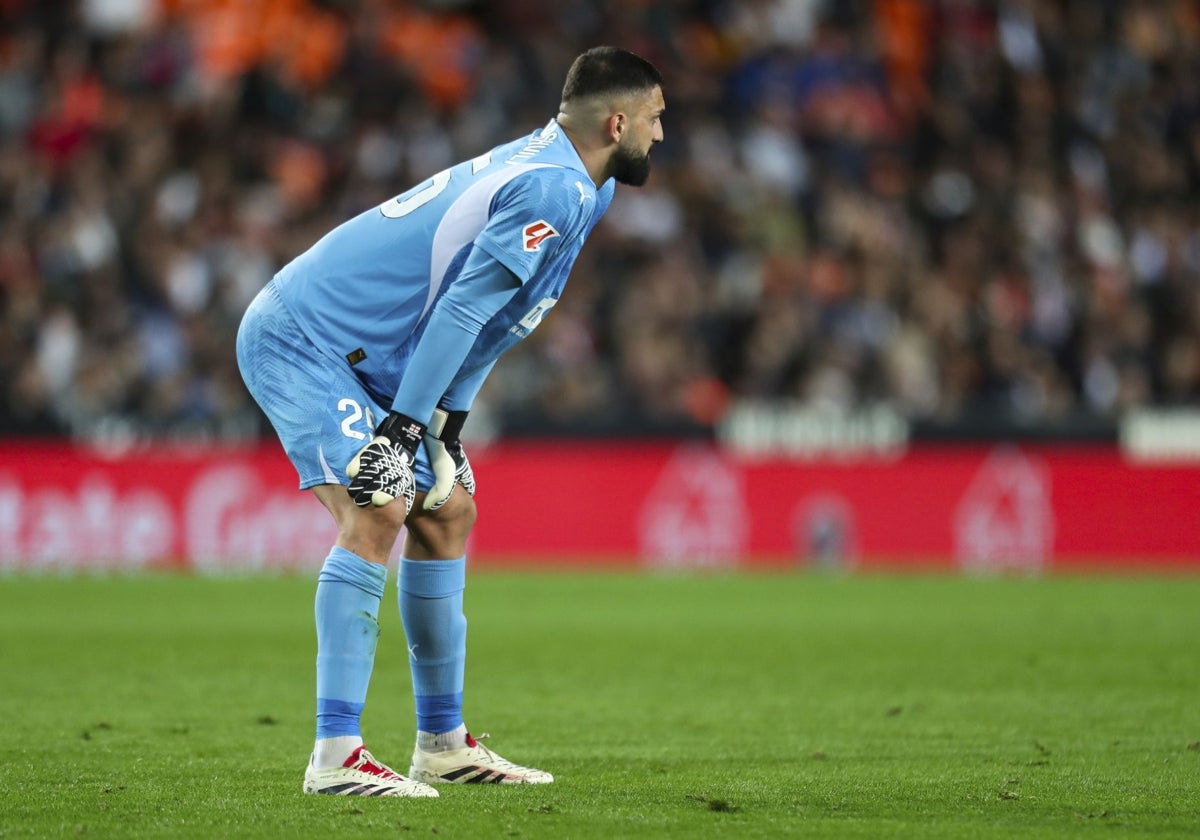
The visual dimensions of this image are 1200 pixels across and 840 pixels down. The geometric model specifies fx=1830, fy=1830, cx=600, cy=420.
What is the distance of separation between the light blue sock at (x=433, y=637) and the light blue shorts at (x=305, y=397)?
1.29ft

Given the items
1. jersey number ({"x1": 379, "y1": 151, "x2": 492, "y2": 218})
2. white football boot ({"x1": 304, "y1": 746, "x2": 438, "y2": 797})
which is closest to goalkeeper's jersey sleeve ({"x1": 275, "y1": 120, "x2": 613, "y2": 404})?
jersey number ({"x1": 379, "y1": 151, "x2": 492, "y2": 218})

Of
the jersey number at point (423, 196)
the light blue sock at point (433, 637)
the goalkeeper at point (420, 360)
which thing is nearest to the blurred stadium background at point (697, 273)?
the light blue sock at point (433, 637)

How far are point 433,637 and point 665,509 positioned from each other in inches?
449

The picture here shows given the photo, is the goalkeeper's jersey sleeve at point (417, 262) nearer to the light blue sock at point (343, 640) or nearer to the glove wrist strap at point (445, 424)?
the glove wrist strap at point (445, 424)

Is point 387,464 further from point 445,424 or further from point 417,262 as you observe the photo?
point 417,262

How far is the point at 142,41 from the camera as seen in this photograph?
20359mm

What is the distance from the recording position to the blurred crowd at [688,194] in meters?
17.8

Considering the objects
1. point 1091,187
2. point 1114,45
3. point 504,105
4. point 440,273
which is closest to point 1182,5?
point 1114,45

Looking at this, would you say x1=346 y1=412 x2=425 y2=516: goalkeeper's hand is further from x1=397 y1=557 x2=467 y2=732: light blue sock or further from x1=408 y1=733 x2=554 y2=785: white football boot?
x1=408 y1=733 x2=554 y2=785: white football boot

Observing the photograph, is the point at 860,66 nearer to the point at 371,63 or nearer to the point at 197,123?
the point at 371,63

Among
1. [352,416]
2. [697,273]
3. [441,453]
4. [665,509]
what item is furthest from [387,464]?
[697,273]

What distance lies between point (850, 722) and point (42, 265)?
13.0 m

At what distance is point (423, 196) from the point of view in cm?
578

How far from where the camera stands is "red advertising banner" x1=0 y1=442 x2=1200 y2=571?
16.8 m
